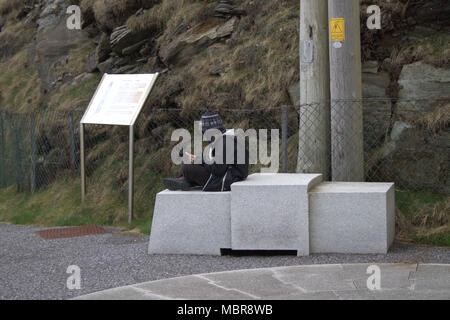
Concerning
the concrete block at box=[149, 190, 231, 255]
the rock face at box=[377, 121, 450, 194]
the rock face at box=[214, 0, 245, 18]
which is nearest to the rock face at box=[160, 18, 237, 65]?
the rock face at box=[214, 0, 245, 18]

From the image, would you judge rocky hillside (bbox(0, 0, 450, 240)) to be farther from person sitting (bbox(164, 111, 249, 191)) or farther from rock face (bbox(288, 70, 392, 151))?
person sitting (bbox(164, 111, 249, 191))

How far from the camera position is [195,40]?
1249cm

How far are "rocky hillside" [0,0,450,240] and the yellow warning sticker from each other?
115 cm

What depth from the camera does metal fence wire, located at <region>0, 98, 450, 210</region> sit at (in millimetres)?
8273

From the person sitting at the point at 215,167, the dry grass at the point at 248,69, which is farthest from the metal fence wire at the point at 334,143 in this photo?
the person sitting at the point at 215,167

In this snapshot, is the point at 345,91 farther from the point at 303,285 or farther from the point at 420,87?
the point at 303,285

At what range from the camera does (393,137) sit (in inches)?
342

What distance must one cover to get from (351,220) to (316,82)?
2374 millimetres

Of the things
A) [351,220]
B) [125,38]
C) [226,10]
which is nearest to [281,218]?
[351,220]

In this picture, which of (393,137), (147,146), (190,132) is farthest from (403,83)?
(147,146)

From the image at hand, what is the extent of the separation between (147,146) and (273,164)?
3.28 m

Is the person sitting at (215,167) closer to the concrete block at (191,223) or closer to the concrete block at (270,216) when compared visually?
the concrete block at (191,223)

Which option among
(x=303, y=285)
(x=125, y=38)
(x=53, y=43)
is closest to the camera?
(x=303, y=285)

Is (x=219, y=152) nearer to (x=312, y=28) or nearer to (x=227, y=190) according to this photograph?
(x=227, y=190)
